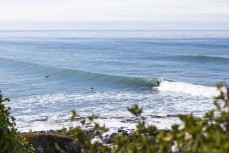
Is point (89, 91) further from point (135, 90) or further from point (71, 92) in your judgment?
point (135, 90)

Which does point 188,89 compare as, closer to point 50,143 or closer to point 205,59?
point 50,143

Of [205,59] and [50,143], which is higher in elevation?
[205,59]

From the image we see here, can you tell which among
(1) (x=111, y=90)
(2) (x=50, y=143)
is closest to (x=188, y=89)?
(1) (x=111, y=90)

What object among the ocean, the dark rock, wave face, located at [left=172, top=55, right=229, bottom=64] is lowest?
the dark rock

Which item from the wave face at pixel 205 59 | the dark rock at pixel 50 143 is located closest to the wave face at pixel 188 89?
the dark rock at pixel 50 143

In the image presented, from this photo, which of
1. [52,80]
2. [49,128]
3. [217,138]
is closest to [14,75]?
[52,80]

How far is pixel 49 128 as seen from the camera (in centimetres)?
3141

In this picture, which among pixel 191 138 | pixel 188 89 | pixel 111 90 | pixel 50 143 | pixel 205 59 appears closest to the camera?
pixel 191 138

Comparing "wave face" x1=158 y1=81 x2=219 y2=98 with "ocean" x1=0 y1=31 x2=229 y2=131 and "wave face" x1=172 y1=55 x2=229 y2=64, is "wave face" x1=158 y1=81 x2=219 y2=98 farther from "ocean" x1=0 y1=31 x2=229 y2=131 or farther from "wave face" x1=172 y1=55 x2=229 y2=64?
"wave face" x1=172 y1=55 x2=229 y2=64

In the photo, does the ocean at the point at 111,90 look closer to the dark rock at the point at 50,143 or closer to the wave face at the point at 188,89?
the wave face at the point at 188,89

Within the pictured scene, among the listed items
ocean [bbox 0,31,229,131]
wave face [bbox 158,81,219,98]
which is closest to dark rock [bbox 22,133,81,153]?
ocean [bbox 0,31,229,131]

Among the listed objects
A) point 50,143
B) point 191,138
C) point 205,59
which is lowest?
point 50,143

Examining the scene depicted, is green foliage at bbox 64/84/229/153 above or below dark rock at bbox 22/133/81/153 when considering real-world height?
above

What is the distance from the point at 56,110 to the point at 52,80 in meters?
22.3
